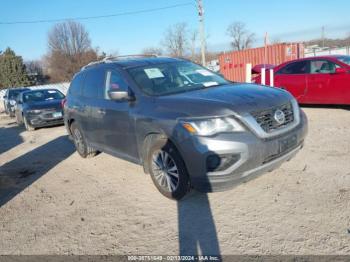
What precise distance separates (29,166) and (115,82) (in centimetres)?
319

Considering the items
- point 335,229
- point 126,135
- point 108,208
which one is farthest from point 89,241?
point 335,229

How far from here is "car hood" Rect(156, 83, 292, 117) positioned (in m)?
3.61

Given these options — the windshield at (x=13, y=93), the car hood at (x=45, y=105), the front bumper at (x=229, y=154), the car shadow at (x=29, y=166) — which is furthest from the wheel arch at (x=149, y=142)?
the windshield at (x=13, y=93)

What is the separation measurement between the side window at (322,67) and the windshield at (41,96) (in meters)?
9.22

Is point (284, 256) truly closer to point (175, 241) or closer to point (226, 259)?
point (226, 259)

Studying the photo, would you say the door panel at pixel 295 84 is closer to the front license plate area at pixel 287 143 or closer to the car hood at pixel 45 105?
the front license plate area at pixel 287 143

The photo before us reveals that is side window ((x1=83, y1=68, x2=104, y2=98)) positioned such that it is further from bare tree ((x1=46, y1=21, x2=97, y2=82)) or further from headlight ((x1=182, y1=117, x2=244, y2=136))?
bare tree ((x1=46, y1=21, x2=97, y2=82))

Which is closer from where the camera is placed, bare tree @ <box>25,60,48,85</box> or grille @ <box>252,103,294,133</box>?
grille @ <box>252,103,294,133</box>

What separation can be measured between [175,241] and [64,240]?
123 cm

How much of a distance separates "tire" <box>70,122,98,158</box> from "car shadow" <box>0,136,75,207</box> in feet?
1.87

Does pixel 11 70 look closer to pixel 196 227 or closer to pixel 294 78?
pixel 294 78

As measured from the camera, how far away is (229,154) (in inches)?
136

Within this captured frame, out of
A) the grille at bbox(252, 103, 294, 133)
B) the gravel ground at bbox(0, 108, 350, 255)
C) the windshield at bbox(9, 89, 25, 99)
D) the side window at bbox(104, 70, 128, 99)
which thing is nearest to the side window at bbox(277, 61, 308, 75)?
the gravel ground at bbox(0, 108, 350, 255)

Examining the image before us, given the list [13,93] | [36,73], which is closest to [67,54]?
[36,73]
